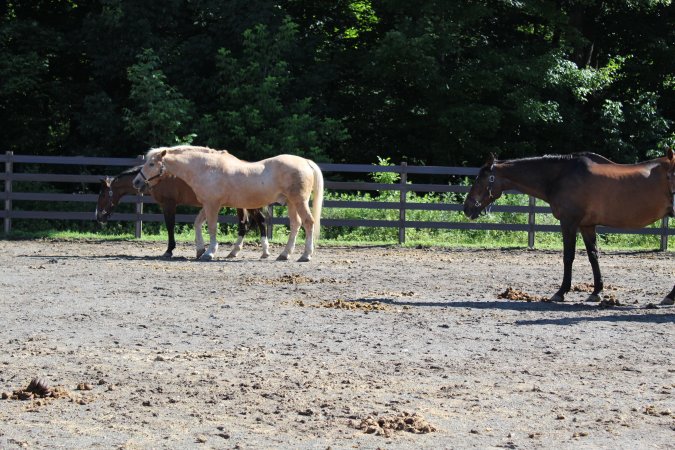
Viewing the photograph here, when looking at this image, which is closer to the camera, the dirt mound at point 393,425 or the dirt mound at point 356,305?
the dirt mound at point 393,425

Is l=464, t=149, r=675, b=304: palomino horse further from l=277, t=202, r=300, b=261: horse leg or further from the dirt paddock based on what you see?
l=277, t=202, r=300, b=261: horse leg

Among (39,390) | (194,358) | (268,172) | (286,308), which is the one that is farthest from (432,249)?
(39,390)

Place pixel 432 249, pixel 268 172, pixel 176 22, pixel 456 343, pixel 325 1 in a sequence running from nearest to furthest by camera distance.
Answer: pixel 456 343 < pixel 268 172 < pixel 432 249 < pixel 176 22 < pixel 325 1

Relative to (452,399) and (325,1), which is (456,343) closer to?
(452,399)

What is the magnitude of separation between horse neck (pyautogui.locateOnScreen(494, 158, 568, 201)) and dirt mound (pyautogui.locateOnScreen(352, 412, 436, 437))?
645 centimetres

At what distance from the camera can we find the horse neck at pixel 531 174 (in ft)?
40.1

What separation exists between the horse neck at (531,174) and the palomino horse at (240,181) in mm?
4128

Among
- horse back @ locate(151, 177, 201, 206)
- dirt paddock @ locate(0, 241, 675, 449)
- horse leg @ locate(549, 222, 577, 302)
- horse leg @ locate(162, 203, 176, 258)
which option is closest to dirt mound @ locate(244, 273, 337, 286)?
dirt paddock @ locate(0, 241, 675, 449)

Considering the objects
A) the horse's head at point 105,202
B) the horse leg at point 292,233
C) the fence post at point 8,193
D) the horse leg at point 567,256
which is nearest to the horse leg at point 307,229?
the horse leg at point 292,233

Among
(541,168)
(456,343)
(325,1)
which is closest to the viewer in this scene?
(456,343)

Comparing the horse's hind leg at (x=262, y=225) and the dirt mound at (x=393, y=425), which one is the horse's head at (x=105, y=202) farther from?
the dirt mound at (x=393, y=425)

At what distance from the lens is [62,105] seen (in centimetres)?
2739

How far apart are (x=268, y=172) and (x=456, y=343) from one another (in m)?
7.72

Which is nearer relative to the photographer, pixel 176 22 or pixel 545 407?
pixel 545 407
